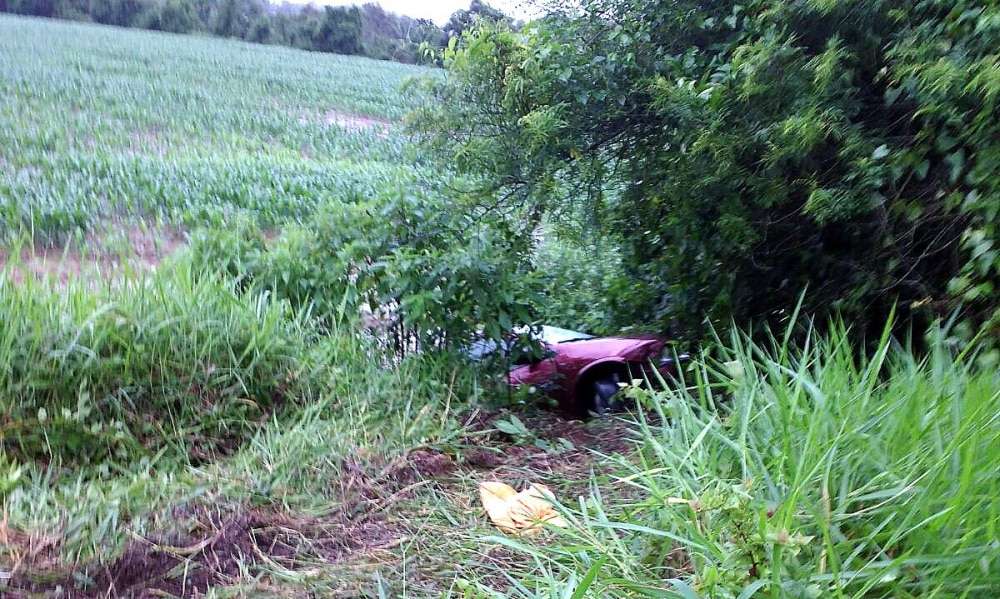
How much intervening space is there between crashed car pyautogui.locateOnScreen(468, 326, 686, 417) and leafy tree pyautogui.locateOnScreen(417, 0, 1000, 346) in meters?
0.34

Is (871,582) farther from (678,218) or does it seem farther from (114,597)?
(678,218)

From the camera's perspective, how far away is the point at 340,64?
909 cm

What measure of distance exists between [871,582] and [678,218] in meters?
2.58

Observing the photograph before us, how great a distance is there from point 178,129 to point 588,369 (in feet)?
15.7

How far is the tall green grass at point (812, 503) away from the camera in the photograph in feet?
4.79

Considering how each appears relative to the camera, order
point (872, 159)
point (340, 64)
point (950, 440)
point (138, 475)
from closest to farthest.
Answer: point (950, 440) → point (138, 475) → point (872, 159) → point (340, 64)

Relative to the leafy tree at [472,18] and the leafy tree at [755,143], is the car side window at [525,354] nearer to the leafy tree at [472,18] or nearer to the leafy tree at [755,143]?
the leafy tree at [755,143]

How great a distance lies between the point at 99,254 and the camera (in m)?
4.14

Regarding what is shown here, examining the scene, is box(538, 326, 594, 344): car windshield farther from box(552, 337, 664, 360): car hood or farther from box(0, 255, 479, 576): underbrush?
box(0, 255, 479, 576): underbrush

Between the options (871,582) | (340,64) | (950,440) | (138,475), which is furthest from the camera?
(340,64)

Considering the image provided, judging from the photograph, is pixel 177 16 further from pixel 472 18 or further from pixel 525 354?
pixel 525 354

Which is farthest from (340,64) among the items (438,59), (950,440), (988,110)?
(950,440)

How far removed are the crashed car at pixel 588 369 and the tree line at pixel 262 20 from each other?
4450 mm

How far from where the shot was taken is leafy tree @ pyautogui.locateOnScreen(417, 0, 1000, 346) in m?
2.65
